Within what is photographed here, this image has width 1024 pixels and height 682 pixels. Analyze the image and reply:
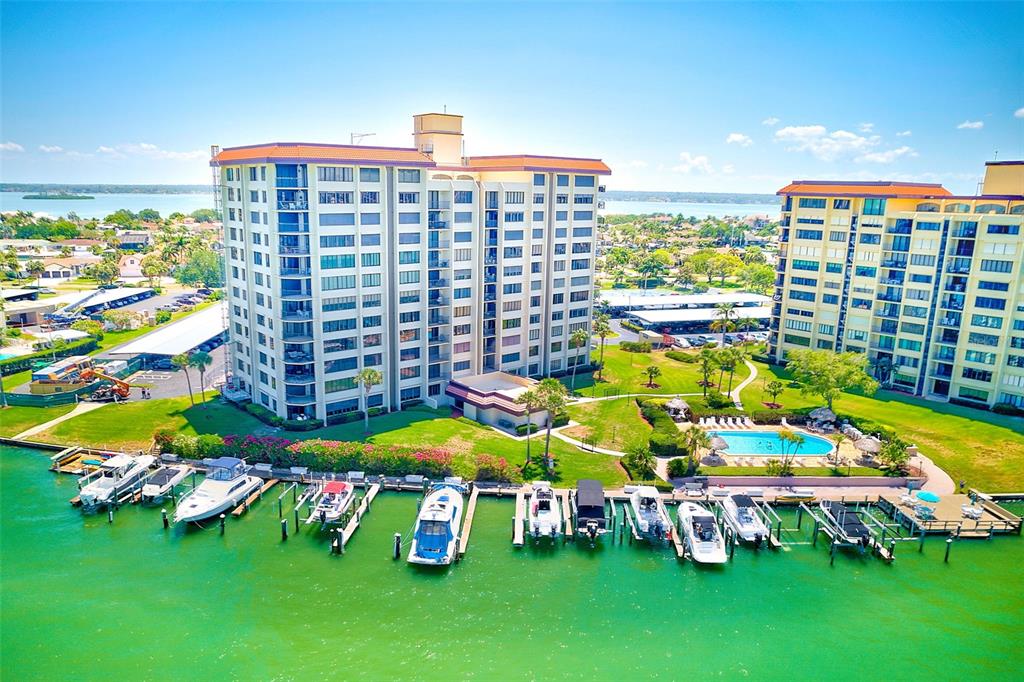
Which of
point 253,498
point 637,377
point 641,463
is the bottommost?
point 253,498

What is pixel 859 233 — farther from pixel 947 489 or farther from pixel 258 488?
pixel 258 488

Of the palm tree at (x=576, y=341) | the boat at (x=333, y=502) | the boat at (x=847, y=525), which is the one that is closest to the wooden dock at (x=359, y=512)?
the boat at (x=333, y=502)

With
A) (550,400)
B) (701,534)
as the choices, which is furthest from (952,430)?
(550,400)

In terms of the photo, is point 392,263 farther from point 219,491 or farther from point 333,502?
point 219,491

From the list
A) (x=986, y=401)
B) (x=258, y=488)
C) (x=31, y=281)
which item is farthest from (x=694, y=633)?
(x=31, y=281)

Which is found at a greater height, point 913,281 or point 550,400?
point 913,281

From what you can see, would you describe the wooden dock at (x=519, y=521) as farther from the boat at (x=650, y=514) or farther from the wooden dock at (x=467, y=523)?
the boat at (x=650, y=514)
